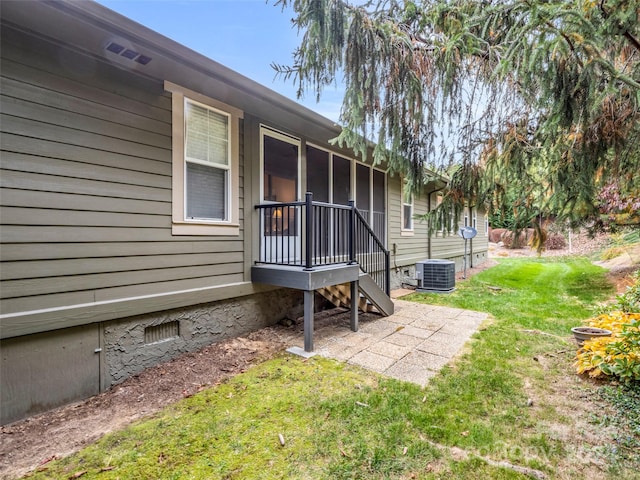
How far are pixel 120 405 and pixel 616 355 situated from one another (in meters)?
4.65

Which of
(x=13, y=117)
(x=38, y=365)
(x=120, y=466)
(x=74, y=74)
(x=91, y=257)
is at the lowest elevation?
(x=120, y=466)

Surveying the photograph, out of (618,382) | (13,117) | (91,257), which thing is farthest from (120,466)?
(618,382)

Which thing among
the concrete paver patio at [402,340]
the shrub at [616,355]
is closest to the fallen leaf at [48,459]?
the concrete paver patio at [402,340]

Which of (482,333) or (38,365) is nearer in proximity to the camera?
(38,365)

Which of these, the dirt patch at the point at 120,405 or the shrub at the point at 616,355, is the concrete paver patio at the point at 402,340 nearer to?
the dirt patch at the point at 120,405

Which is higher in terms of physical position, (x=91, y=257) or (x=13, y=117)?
(x=13, y=117)

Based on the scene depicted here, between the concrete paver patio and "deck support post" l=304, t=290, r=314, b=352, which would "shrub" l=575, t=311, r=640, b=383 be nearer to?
the concrete paver patio

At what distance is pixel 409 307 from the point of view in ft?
20.7

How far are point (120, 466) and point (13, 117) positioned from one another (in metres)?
2.81

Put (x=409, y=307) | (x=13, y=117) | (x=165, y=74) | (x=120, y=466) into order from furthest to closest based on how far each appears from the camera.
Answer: (x=409, y=307) < (x=165, y=74) < (x=13, y=117) < (x=120, y=466)

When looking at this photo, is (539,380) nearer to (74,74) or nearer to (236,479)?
(236,479)

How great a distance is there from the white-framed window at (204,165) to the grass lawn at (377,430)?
1.89 m

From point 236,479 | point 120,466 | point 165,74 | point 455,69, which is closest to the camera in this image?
point 236,479

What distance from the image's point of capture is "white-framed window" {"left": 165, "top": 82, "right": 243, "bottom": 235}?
365 centimetres
